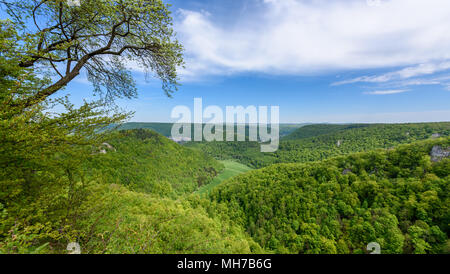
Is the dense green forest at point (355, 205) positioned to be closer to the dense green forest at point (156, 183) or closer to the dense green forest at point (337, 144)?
the dense green forest at point (156, 183)

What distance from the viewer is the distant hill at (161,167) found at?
2456 inches

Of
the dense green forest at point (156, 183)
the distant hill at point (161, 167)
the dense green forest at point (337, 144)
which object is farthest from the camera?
the dense green forest at point (337, 144)

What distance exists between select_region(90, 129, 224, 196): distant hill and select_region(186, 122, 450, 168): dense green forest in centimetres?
5998

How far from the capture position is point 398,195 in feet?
124

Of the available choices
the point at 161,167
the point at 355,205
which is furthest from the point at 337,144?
the point at 161,167

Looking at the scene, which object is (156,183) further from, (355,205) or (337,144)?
(337,144)

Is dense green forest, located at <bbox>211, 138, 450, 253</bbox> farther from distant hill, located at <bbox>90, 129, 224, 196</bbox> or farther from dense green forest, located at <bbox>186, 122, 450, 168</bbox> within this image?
dense green forest, located at <bbox>186, 122, 450, 168</bbox>

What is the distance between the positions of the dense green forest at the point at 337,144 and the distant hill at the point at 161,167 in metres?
60.0

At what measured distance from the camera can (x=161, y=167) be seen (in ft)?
267

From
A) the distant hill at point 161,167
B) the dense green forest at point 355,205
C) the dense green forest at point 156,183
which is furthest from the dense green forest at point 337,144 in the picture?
the dense green forest at point 355,205

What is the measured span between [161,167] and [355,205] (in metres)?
80.1
